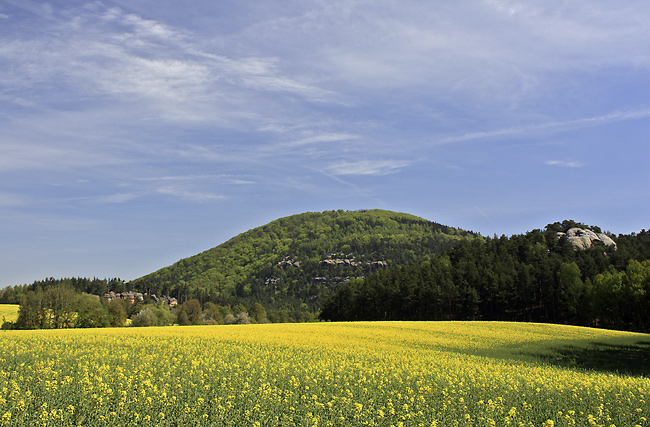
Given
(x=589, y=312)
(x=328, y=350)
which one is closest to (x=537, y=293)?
(x=589, y=312)

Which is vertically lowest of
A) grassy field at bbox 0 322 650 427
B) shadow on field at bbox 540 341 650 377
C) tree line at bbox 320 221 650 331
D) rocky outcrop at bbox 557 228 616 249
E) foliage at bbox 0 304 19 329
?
foliage at bbox 0 304 19 329

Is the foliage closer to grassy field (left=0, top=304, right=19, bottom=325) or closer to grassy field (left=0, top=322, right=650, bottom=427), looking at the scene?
grassy field (left=0, top=304, right=19, bottom=325)

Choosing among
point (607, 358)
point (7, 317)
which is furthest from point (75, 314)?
point (607, 358)

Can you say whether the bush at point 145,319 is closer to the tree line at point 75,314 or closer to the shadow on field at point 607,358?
the tree line at point 75,314

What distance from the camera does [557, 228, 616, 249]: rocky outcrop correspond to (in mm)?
140000

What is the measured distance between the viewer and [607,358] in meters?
34.8

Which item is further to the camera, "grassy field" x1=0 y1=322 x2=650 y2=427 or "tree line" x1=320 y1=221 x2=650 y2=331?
"tree line" x1=320 y1=221 x2=650 y2=331

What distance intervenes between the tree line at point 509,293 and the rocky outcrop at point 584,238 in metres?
35.2

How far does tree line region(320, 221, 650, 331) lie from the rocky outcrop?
35.2m

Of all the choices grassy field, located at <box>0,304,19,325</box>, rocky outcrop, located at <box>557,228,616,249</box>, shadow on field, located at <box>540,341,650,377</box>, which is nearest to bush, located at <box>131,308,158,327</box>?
grassy field, located at <box>0,304,19,325</box>

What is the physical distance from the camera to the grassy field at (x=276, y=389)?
40.2 ft

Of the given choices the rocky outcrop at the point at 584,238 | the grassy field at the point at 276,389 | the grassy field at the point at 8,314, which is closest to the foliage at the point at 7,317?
the grassy field at the point at 8,314

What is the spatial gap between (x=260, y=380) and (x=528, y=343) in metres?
32.1

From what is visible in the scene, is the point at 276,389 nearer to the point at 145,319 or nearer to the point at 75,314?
the point at 75,314
